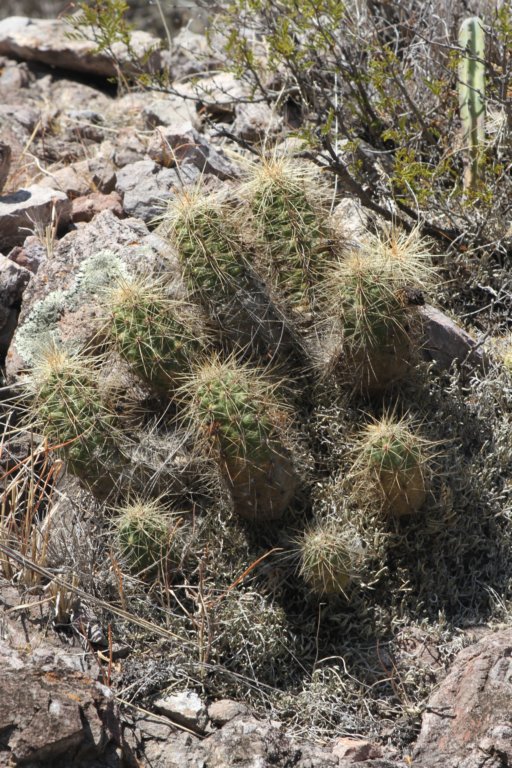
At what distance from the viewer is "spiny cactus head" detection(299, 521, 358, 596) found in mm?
3307

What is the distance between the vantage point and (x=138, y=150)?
566cm

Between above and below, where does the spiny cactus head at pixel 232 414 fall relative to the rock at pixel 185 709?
above

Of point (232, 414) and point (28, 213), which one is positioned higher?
point (232, 414)

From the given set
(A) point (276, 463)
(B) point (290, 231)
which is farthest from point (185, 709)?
(B) point (290, 231)

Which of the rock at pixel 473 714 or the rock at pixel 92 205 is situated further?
the rock at pixel 92 205

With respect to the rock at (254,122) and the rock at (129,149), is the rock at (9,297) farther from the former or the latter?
the rock at (254,122)

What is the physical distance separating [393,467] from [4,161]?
10.3 feet

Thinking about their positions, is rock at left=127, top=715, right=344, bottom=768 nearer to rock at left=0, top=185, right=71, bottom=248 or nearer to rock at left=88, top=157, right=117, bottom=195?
rock at left=0, top=185, right=71, bottom=248

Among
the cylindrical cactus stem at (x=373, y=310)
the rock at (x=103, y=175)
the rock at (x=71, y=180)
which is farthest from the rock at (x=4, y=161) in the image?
the cylindrical cactus stem at (x=373, y=310)

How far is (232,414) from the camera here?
3.22 meters

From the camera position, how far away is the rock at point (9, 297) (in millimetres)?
4504

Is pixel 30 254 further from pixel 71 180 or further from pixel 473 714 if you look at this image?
pixel 473 714

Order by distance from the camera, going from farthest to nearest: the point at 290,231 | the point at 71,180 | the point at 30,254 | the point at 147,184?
the point at 71,180 < the point at 147,184 < the point at 30,254 < the point at 290,231

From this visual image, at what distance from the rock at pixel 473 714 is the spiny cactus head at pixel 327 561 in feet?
1.64
